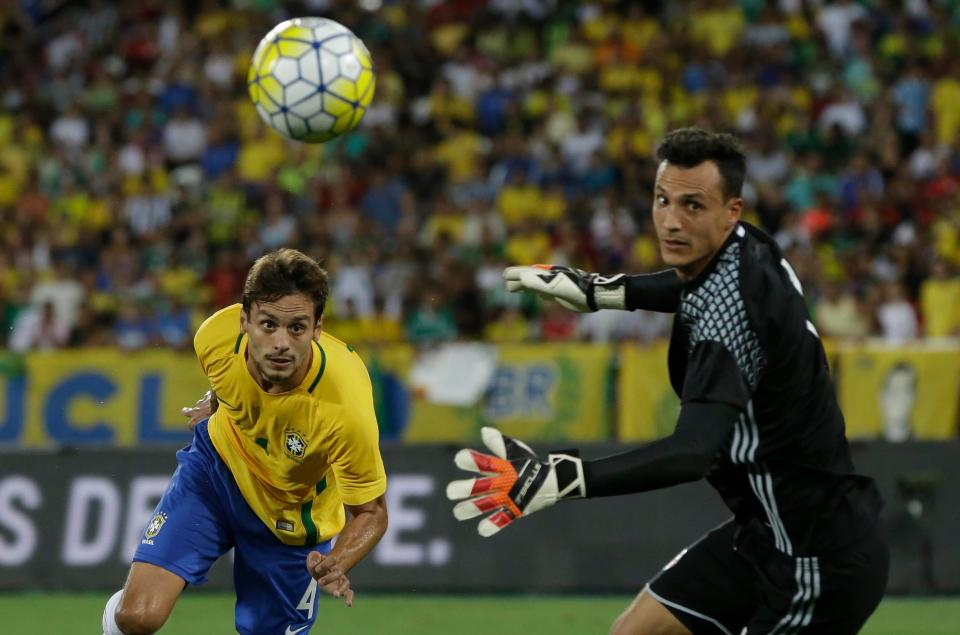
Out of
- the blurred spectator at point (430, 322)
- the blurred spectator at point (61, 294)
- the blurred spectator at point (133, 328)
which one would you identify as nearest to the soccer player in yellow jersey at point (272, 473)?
the blurred spectator at point (430, 322)

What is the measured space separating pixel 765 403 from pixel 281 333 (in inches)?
73.7

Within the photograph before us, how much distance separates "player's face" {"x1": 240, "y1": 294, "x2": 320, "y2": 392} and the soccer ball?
320 centimetres

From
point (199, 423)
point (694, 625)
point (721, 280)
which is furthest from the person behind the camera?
point (199, 423)

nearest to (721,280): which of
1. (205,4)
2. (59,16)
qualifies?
(205,4)

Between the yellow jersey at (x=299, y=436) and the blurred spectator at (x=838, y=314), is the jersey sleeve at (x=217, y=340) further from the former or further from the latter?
the blurred spectator at (x=838, y=314)

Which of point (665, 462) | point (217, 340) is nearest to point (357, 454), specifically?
point (217, 340)

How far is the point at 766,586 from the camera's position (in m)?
4.77

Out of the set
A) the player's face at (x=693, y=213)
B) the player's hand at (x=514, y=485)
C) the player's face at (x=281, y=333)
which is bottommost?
the player's hand at (x=514, y=485)

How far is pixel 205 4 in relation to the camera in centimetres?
1988

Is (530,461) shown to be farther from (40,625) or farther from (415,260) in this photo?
(415,260)

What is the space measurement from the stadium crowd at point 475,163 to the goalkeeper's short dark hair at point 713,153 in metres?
9.19

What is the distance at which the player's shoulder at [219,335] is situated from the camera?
19.6 ft

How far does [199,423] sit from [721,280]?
2.75 m

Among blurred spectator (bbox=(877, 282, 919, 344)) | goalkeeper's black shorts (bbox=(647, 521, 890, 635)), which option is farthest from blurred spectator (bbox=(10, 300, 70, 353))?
goalkeeper's black shorts (bbox=(647, 521, 890, 635))
